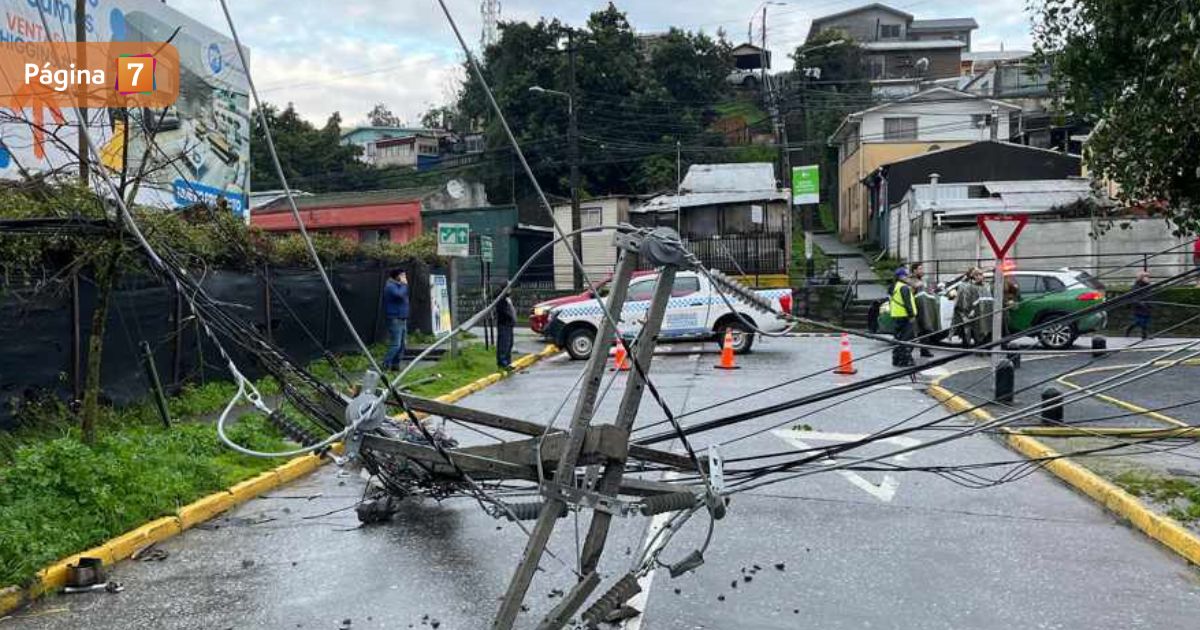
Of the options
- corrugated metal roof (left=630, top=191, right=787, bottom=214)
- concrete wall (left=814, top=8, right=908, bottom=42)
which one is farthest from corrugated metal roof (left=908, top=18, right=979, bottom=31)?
corrugated metal roof (left=630, top=191, right=787, bottom=214)

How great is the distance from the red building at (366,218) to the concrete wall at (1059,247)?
21.8 meters

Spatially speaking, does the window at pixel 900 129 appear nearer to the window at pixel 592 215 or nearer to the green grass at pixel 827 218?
the green grass at pixel 827 218

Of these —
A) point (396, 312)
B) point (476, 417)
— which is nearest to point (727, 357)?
point (396, 312)

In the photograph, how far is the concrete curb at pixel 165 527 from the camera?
611 centimetres

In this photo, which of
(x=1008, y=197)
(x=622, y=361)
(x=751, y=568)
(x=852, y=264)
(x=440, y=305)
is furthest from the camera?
(x=852, y=264)

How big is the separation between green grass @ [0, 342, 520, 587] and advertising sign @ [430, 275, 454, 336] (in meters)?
8.79

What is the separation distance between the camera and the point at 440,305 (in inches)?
811

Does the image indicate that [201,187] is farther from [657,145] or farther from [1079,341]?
[657,145]

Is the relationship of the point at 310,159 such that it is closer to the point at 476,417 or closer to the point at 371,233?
the point at 371,233

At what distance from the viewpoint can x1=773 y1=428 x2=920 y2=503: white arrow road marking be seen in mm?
8570

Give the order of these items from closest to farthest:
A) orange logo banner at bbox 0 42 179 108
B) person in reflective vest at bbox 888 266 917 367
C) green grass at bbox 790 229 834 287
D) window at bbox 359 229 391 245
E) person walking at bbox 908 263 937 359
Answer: orange logo banner at bbox 0 42 179 108
person in reflective vest at bbox 888 266 917 367
person walking at bbox 908 263 937 359
green grass at bbox 790 229 834 287
window at bbox 359 229 391 245

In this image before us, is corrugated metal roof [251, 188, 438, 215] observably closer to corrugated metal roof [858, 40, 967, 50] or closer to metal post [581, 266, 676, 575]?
corrugated metal roof [858, 40, 967, 50]

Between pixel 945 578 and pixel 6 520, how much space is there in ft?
19.6

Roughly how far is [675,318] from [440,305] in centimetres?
497
